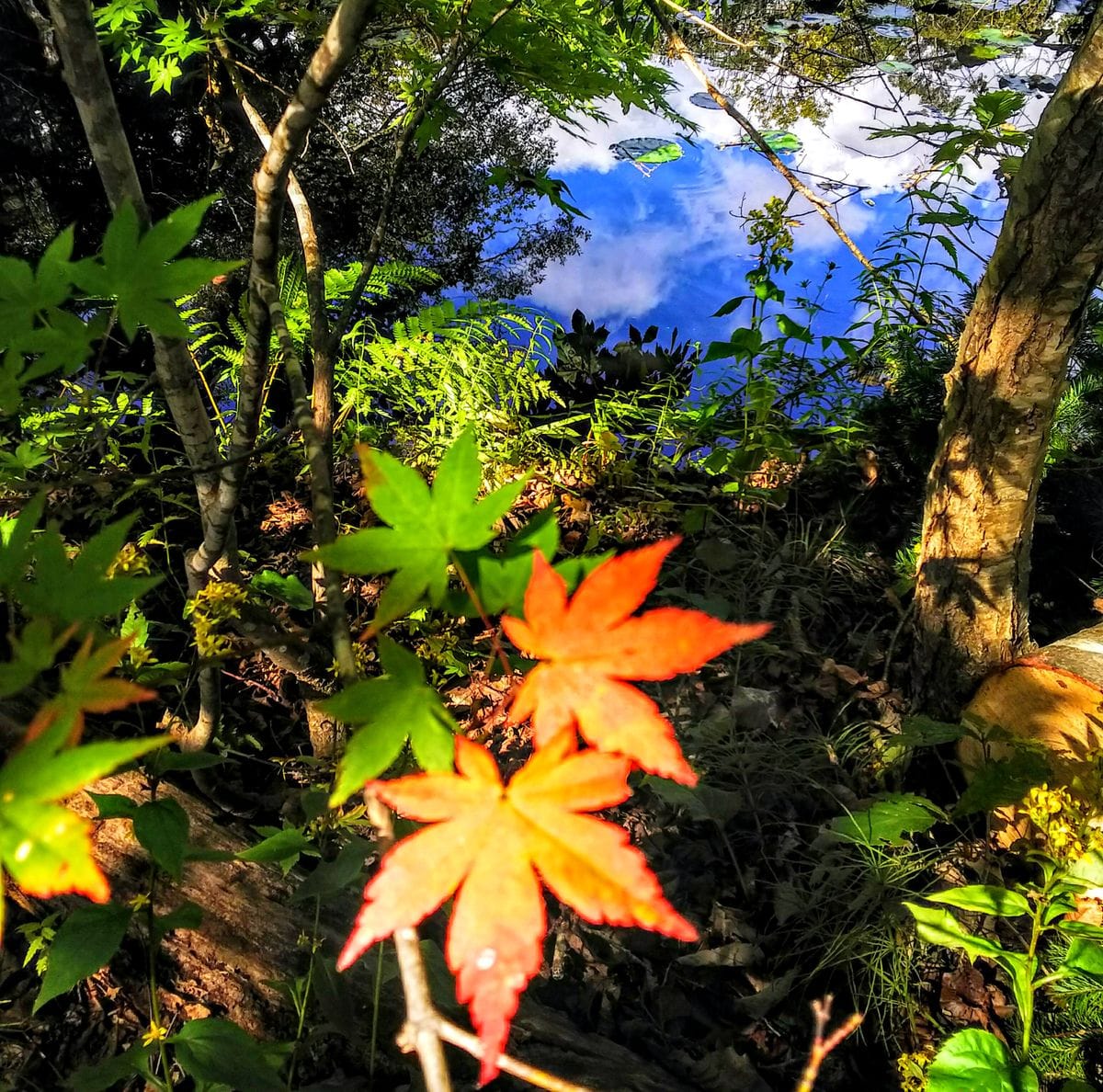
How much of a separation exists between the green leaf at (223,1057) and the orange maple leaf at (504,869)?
54 cm

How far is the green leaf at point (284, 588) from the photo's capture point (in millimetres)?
1703

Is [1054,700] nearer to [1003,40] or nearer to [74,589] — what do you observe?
[74,589]

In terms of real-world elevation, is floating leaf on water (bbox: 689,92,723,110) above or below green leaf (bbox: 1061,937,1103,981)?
above

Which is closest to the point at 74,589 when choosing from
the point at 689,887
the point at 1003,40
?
the point at 689,887

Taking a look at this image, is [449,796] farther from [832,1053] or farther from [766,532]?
[766,532]

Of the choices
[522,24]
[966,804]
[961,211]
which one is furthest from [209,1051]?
[961,211]

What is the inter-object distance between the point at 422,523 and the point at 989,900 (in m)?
1.02

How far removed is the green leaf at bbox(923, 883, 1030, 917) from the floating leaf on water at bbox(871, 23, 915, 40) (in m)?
6.98

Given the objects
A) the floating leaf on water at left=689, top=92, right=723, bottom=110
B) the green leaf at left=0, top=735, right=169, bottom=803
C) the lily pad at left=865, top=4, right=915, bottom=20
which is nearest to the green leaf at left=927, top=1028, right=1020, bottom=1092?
the green leaf at left=0, top=735, right=169, bottom=803

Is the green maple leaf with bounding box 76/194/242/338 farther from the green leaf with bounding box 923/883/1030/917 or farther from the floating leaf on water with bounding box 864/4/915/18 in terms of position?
the floating leaf on water with bounding box 864/4/915/18

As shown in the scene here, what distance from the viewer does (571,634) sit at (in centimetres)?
48

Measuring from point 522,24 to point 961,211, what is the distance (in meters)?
1.63

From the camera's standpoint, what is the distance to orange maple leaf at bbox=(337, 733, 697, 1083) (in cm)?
38

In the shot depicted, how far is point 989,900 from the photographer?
107cm
